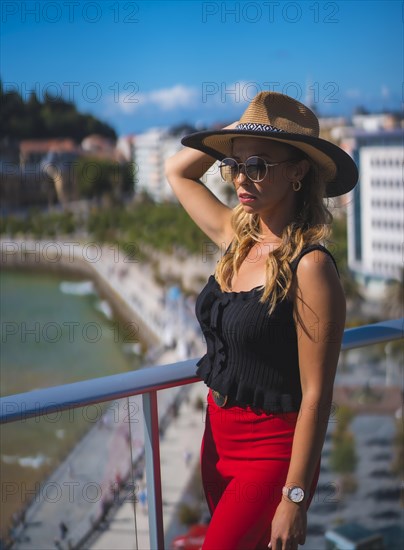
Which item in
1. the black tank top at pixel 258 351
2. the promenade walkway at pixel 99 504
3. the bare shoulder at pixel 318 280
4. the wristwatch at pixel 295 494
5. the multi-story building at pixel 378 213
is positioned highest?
the bare shoulder at pixel 318 280

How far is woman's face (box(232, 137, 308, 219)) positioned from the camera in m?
1.10

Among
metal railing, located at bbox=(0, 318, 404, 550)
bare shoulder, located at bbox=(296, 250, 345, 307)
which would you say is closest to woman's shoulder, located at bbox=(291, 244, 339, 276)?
bare shoulder, located at bbox=(296, 250, 345, 307)

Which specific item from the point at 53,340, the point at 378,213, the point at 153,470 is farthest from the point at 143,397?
the point at 378,213

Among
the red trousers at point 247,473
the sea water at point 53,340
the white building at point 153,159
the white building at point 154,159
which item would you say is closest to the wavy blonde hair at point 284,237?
the red trousers at point 247,473

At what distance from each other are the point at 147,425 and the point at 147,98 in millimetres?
56456

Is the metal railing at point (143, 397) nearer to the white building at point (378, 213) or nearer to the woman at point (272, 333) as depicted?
the woman at point (272, 333)

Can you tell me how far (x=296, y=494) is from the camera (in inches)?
39.8

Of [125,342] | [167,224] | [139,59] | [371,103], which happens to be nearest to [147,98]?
[139,59]

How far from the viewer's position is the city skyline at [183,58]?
50766mm

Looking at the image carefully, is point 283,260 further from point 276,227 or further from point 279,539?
point 279,539

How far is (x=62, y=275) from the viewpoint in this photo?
151ft

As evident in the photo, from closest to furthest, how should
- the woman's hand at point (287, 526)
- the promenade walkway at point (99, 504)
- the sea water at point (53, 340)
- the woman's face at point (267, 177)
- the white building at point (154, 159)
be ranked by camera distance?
the woman's hand at point (287, 526)
the woman's face at point (267, 177)
the promenade walkway at point (99, 504)
the sea water at point (53, 340)
the white building at point (154, 159)

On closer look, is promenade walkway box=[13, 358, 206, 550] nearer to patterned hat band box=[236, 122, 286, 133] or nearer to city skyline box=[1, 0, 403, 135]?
patterned hat band box=[236, 122, 286, 133]

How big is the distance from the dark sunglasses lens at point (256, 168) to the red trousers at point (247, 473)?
0.32 m
